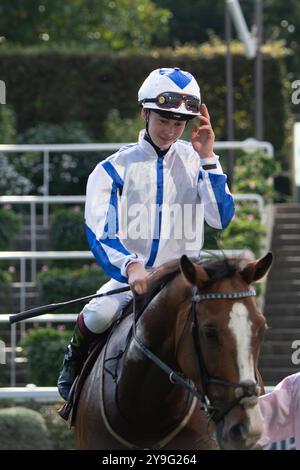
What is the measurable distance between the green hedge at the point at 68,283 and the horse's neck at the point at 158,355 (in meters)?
5.95

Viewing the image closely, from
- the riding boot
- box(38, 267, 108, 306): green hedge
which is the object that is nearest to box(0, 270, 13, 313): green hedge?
box(38, 267, 108, 306): green hedge

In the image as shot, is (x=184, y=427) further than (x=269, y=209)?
No

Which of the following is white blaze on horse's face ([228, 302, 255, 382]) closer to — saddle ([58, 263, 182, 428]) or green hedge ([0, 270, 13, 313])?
saddle ([58, 263, 182, 428])

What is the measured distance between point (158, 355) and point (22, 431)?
4011 mm

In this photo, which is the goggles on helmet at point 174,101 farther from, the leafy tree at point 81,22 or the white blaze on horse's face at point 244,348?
the leafy tree at point 81,22

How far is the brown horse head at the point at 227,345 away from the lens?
4.39m

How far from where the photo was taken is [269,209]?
46.1ft

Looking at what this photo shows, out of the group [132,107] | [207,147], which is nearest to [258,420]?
[207,147]

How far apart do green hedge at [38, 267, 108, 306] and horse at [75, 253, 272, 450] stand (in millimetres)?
5656

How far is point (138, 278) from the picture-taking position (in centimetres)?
499

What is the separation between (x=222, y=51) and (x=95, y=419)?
16.7 m

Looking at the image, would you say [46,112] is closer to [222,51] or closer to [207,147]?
[222,51]

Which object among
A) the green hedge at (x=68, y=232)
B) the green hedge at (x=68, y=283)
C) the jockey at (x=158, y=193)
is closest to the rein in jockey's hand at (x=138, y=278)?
the jockey at (x=158, y=193)

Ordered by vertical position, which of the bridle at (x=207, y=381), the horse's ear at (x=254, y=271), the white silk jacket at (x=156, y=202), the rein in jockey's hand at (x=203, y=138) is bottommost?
the bridle at (x=207, y=381)
